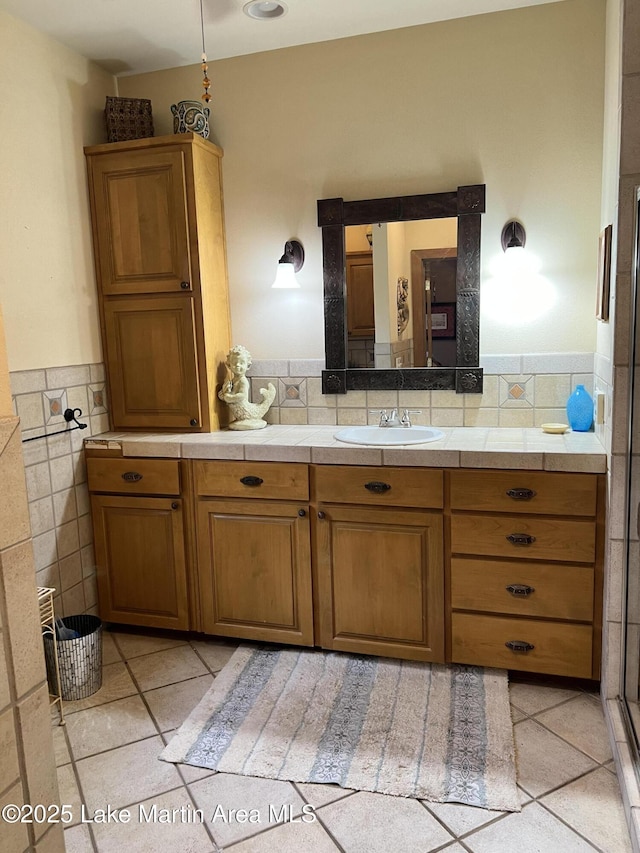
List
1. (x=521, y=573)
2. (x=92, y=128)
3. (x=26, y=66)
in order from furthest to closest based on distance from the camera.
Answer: (x=92, y=128)
(x=26, y=66)
(x=521, y=573)

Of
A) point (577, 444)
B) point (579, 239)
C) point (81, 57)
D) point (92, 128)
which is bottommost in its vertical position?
point (577, 444)

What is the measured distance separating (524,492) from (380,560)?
0.59 m

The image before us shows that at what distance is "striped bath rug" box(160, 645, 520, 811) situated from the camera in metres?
1.94

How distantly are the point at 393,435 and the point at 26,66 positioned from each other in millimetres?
2071

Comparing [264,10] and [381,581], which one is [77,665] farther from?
[264,10]

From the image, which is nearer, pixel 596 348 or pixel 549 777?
pixel 549 777

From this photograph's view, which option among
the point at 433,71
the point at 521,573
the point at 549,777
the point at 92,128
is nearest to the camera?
the point at 549,777

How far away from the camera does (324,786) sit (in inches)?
75.9

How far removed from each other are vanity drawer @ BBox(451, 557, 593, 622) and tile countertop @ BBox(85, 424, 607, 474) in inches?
14.3

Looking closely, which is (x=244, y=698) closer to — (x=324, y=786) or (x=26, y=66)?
(x=324, y=786)

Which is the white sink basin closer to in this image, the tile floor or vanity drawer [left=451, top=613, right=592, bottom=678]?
vanity drawer [left=451, top=613, right=592, bottom=678]

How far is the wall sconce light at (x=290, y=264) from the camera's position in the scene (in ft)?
9.70

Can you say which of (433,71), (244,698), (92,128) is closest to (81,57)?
(92,128)

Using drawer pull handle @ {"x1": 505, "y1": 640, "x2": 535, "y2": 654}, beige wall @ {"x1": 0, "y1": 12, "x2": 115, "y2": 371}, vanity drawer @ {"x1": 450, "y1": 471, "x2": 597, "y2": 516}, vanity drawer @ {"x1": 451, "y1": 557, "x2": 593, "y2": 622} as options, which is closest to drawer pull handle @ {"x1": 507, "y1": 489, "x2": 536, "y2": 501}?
vanity drawer @ {"x1": 450, "y1": 471, "x2": 597, "y2": 516}
